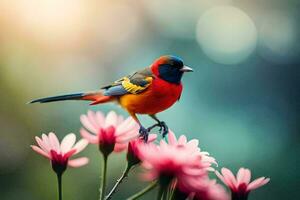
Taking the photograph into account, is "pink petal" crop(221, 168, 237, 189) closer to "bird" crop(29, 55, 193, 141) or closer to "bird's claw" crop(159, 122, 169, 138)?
"bird's claw" crop(159, 122, 169, 138)

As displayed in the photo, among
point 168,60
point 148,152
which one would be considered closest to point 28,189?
point 168,60

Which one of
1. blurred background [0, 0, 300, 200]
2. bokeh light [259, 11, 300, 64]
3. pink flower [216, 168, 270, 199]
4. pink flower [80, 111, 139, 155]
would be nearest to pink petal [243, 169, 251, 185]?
pink flower [216, 168, 270, 199]

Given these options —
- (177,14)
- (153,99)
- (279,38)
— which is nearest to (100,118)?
(153,99)

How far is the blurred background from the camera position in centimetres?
242

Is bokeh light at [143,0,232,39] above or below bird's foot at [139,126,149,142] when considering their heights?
above

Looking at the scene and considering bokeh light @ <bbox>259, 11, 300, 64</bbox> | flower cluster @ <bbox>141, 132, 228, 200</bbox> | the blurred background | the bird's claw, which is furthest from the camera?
bokeh light @ <bbox>259, 11, 300, 64</bbox>

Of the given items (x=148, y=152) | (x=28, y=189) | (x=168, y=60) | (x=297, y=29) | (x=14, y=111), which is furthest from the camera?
(x=297, y=29)

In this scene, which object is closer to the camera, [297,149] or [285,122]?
[297,149]

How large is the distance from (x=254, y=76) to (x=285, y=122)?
374mm

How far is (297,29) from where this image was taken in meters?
3.79

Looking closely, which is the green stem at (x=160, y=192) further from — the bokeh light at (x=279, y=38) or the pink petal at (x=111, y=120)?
the bokeh light at (x=279, y=38)

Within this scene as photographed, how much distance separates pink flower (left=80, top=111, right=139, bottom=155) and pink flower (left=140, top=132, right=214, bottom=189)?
0.07 meters

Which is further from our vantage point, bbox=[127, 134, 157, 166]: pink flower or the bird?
the bird

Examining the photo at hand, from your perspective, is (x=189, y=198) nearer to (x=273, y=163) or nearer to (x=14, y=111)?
(x=14, y=111)
